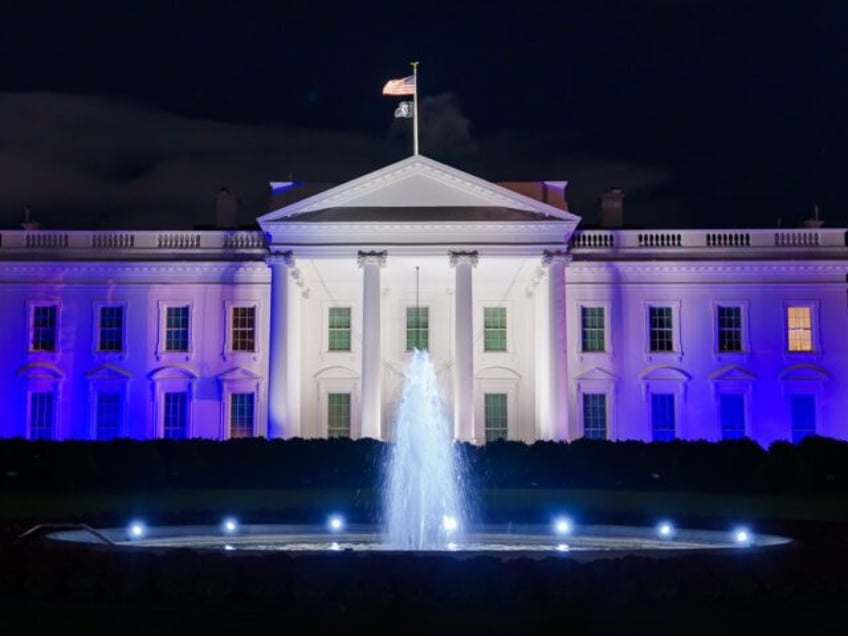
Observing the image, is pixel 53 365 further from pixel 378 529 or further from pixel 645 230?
pixel 378 529

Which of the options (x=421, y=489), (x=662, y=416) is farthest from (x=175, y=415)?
(x=421, y=489)

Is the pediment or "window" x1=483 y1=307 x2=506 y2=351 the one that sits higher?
"window" x1=483 y1=307 x2=506 y2=351

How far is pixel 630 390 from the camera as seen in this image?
4609cm

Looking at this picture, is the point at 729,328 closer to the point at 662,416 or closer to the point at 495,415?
the point at 662,416

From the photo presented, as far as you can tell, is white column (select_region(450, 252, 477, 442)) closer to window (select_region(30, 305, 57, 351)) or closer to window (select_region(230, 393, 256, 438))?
window (select_region(230, 393, 256, 438))

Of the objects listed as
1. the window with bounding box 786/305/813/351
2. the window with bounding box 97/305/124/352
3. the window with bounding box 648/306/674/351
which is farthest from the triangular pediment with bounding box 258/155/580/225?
the window with bounding box 786/305/813/351

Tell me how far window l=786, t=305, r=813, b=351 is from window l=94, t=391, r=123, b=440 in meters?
25.4

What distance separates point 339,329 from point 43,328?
11.3 metres

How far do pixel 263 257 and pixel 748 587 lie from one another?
35.4 meters

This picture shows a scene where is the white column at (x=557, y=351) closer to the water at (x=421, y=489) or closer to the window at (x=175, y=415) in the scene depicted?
the window at (x=175, y=415)

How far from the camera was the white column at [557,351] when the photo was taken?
42125 millimetres

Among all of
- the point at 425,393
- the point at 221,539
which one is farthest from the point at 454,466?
the point at 221,539

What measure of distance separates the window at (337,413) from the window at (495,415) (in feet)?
17.3

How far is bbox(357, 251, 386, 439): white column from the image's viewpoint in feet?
136
